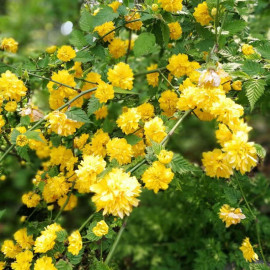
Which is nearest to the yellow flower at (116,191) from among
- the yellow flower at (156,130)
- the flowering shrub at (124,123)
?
the flowering shrub at (124,123)

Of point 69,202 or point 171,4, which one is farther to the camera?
point 69,202

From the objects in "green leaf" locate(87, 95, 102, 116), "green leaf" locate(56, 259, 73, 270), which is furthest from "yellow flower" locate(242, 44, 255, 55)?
"green leaf" locate(56, 259, 73, 270)

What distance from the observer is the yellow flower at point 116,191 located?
2.66 ft

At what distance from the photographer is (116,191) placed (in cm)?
81

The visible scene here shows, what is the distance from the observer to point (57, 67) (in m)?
1.43

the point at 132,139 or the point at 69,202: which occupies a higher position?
the point at 132,139

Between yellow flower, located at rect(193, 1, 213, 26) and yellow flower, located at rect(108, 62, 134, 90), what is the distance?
0.38m

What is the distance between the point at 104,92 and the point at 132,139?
0.68 ft

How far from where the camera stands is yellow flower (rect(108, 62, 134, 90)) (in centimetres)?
120

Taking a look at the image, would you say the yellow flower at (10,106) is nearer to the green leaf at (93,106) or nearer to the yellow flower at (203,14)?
the green leaf at (93,106)

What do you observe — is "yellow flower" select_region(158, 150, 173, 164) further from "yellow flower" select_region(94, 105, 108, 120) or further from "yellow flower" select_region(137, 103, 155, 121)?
"yellow flower" select_region(94, 105, 108, 120)

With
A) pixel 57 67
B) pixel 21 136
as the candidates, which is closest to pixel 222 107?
pixel 21 136

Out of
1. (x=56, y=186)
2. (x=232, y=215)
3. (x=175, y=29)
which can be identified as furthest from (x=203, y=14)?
(x=56, y=186)

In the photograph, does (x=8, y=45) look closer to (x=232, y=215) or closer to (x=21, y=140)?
(x=21, y=140)
